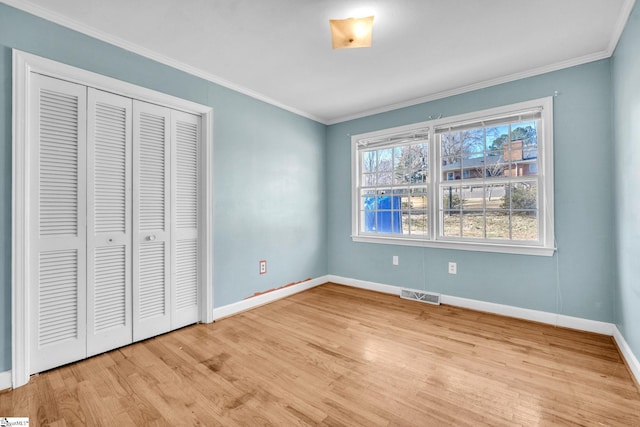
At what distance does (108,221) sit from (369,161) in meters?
3.21

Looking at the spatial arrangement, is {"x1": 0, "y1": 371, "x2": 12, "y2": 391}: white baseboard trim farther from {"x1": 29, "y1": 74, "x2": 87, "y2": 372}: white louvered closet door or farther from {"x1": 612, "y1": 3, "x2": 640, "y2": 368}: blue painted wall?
{"x1": 612, "y1": 3, "x2": 640, "y2": 368}: blue painted wall

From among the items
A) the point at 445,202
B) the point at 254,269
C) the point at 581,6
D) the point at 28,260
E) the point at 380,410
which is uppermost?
the point at 581,6

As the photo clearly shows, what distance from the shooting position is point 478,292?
3189mm

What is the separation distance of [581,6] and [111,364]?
4.23m

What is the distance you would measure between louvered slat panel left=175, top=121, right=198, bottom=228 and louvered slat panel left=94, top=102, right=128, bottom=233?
0.46m

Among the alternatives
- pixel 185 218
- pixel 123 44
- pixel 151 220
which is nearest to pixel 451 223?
pixel 185 218

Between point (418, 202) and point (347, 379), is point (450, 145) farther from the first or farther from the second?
point (347, 379)

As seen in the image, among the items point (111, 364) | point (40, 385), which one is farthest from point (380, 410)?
point (40, 385)

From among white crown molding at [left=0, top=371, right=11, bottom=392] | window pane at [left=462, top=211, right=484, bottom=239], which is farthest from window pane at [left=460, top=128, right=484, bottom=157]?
white crown molding at [left=0, top=371, right=11, bottom=392]

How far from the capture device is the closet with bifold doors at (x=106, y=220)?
2016 millimetres

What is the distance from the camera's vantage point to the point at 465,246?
10.7ft

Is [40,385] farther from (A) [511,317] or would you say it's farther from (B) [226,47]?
(A) [511,317]

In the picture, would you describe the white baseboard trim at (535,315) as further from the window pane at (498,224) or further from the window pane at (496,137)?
the window pane at (496,137)

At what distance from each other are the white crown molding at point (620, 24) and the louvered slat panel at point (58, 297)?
4295mm
